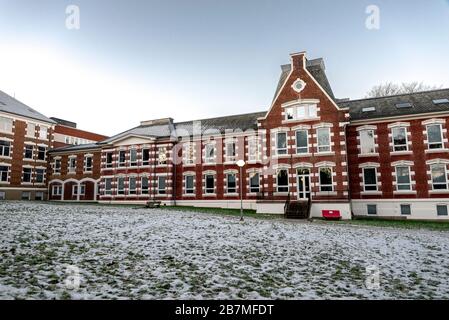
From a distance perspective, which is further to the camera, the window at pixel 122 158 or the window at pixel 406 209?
the window at pixel 122 158

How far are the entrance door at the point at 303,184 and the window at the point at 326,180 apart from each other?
1181 millimetres

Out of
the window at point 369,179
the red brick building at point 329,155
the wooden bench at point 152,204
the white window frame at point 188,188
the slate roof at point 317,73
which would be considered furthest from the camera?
the white window frame at point 188,188

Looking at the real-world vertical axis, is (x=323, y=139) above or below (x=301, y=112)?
below

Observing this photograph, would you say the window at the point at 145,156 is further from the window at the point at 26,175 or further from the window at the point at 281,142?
the window at the point at 26,175

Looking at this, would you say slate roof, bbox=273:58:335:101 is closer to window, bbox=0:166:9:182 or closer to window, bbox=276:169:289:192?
window, bbox=276:169:289:192

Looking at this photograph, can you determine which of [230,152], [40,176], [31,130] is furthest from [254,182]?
[31,130]

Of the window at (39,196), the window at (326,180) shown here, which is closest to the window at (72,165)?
the window at (39,196)

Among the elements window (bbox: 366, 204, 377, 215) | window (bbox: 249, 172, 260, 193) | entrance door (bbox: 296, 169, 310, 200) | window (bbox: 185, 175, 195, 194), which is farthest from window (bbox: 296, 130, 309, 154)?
window (bbox: 185, 175, 195, 194)

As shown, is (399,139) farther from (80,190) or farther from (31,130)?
(31,130)

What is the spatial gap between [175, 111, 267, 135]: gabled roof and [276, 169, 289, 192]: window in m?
Result: 6.57

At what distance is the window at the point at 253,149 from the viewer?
29.5 meters

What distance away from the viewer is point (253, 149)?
97.2ft

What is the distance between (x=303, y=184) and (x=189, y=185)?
13342 mm
